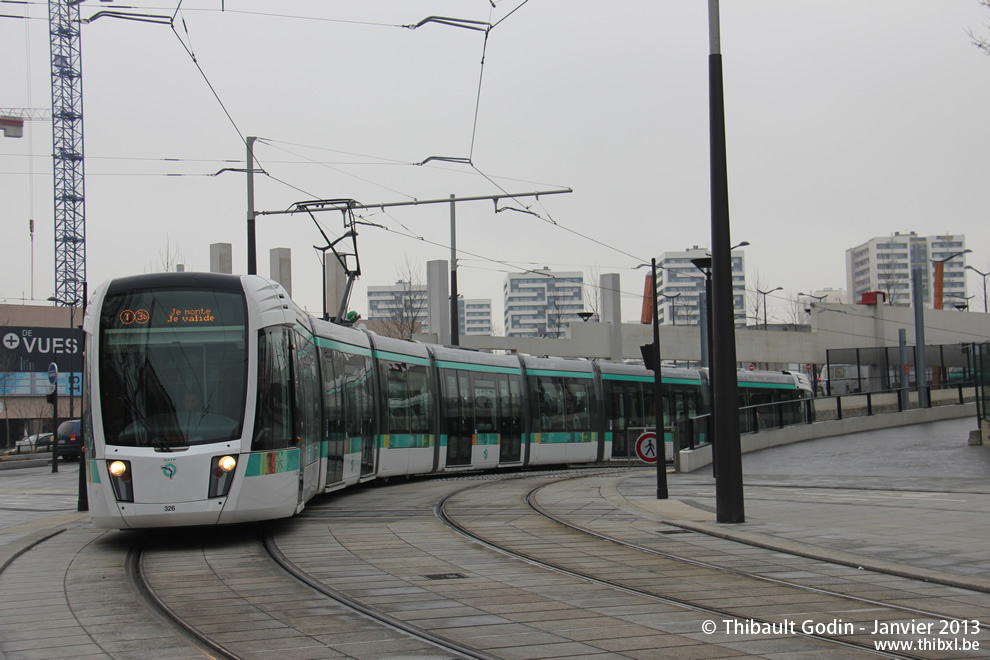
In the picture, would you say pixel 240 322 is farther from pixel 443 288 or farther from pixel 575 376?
pixel 443 288

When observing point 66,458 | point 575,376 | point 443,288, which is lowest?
point 66,458

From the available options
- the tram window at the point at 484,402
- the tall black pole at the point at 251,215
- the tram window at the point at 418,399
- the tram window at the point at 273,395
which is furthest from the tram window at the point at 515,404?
the tram window at the point at 273,395

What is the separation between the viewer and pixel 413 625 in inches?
291

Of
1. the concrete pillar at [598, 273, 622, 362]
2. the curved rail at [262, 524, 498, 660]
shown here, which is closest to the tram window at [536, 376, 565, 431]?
the curved rail at [262, 524, 498, 660]

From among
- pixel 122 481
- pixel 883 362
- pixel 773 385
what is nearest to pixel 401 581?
pixel 122 481

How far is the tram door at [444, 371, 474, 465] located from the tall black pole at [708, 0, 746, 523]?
10375mm

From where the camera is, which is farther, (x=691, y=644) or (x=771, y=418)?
(x=771, y=418)

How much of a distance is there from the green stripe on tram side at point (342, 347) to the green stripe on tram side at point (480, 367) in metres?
4.03

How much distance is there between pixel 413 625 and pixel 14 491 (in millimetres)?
20143

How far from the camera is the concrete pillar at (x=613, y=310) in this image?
1948 inches

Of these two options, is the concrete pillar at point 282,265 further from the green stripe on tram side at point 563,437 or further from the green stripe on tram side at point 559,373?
the green stripe on tram side at point 563,437

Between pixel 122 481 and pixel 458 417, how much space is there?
12940 mm

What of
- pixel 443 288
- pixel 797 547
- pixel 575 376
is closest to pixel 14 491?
pixel 575 376

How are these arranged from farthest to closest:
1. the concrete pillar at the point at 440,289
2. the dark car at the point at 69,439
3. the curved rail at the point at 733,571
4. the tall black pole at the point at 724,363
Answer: the concrete pillar at the point at 440,289
the dark car at the point at 69,439
the tall black pole at the point at 724,363
the curved rail at the point at 733,571
